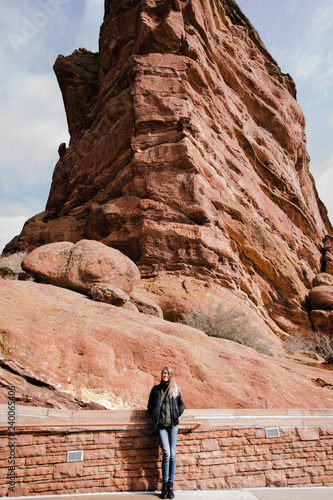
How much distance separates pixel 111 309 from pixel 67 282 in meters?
2.19

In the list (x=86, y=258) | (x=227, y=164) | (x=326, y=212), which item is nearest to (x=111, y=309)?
(x=86, y=258)

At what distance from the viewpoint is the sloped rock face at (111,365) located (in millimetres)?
5000

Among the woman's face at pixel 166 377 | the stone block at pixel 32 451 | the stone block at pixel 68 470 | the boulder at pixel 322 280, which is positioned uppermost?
the boulder at pixel 322 280

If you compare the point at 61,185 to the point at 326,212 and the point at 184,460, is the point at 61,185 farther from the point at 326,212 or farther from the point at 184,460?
the point at 326,212

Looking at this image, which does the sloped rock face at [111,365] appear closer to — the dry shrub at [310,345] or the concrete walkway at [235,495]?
the concrete walkway at [235,495]

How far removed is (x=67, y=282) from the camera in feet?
31.4

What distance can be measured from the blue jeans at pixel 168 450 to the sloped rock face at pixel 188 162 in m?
8.65

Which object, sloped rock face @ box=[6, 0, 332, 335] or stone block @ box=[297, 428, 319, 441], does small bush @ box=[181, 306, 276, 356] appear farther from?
stone block @ box=[297, 428, 319, 441]

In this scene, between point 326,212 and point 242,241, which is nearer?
point 242,241

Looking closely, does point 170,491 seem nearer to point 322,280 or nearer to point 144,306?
point 144,306

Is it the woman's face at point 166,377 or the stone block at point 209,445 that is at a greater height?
the woman's face at point 166,377

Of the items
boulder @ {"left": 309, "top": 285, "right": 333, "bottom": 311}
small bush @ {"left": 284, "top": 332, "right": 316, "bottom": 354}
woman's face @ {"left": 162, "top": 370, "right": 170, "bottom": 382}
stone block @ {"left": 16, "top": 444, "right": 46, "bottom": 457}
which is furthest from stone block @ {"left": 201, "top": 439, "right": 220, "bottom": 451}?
boulder @ {"left": 309, "top": 285, "right": 333, "bottom": 311}

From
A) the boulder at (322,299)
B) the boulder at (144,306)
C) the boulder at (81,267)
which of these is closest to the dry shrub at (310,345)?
the boulder at (322,299)

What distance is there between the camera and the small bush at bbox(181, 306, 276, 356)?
10.4 metres
